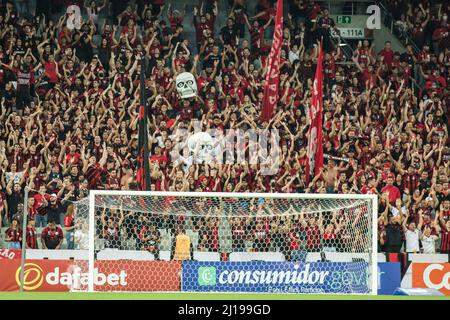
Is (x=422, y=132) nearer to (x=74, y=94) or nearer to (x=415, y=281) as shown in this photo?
(x=415, y=281)

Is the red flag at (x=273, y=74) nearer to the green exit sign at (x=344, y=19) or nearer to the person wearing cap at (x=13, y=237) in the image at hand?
the green exit sign at (x=344, y=19)

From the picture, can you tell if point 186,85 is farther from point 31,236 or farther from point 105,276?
point 105,276

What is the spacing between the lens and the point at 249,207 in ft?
55.1

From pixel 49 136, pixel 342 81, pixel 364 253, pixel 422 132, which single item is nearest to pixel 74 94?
pixel 49 136

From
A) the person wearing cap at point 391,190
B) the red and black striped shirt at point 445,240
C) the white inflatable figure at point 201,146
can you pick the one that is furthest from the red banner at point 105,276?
the red and black striped shirt at point 445,240

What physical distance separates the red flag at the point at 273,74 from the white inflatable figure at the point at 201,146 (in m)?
1.62

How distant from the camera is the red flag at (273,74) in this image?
2203cm

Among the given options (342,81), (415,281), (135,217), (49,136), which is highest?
(342,81)

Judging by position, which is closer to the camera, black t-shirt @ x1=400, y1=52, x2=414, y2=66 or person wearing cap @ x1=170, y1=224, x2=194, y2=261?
person wearing cap @ x1=170, y1=224, x2=194, y2=261

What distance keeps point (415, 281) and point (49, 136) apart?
28.7ft

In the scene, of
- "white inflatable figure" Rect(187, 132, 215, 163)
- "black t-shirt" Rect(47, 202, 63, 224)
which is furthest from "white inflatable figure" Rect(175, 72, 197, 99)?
"black t-shirt" Rect(47, 202, 63, 224)

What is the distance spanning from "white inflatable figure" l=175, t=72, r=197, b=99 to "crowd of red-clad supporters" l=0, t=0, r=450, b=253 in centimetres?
22

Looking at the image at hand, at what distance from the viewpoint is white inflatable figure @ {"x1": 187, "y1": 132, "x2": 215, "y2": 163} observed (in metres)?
21.8

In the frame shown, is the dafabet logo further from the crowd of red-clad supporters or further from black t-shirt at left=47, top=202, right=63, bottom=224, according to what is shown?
black t-shirt at left=47, top=202, right=63, bottom=224
